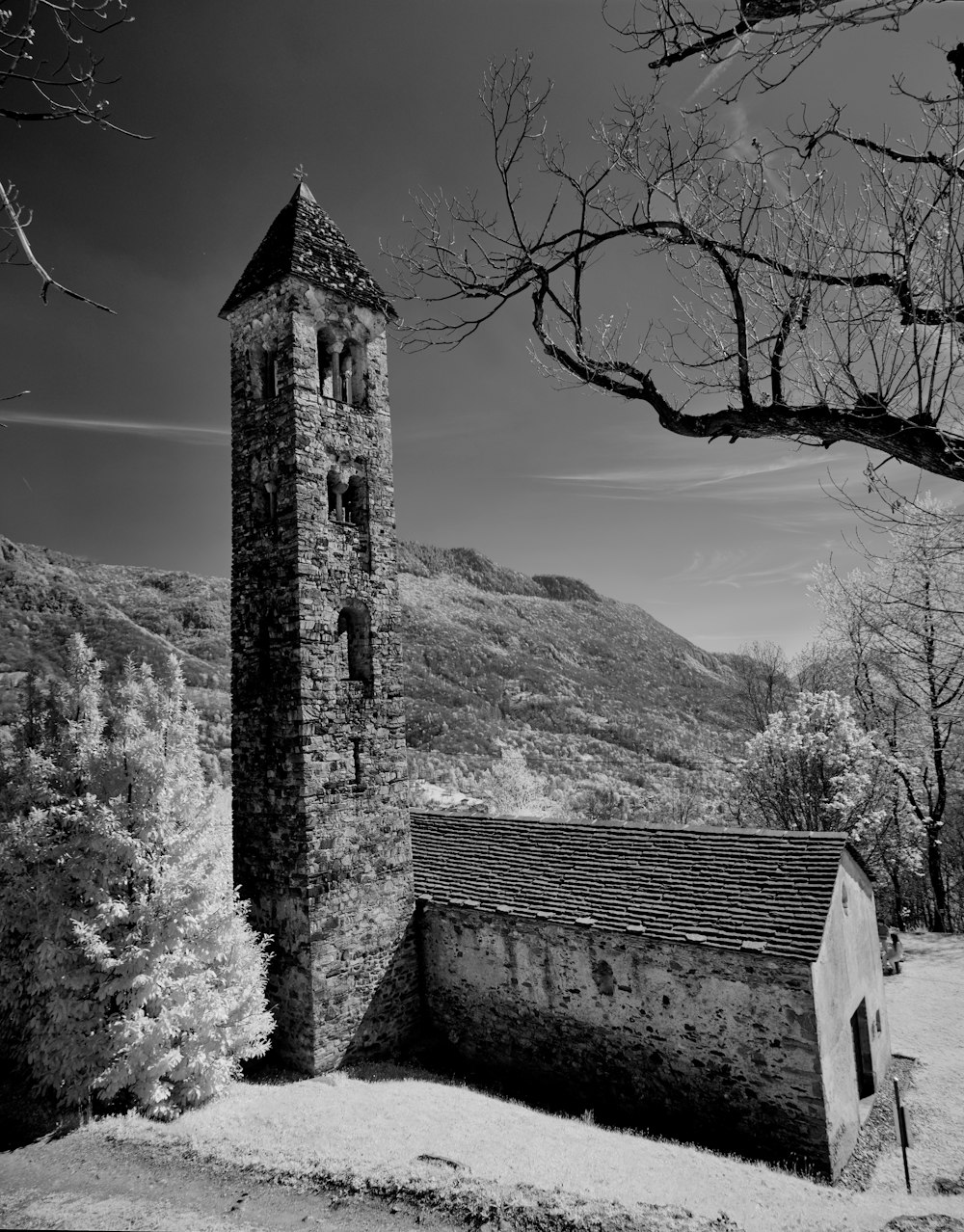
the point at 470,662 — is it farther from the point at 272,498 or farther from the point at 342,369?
the point at 272,498

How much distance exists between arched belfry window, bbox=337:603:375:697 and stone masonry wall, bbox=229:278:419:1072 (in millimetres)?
31

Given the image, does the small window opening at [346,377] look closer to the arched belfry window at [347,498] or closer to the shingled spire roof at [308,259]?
the shingled spire roof at [308,259]

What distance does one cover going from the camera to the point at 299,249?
12727mm

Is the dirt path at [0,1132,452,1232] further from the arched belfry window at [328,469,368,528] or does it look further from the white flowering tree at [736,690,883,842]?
the white flowering tree at [736,690,883,842]

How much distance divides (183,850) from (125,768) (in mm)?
1575

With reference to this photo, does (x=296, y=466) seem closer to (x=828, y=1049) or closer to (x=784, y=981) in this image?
(x=784, y=981)

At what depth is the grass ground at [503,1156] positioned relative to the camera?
7672 millimetres

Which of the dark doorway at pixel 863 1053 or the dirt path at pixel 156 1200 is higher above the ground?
the dirt path at pixel 156 1200

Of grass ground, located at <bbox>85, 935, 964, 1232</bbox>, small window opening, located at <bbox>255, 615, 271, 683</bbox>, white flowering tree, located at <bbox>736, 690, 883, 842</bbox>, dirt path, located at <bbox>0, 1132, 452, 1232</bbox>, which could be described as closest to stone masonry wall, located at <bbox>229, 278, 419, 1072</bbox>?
small window opening, located at <bbox>255, 615, 271, 683</bbox>

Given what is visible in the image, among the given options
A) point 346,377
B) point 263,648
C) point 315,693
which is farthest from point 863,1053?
point 346,377

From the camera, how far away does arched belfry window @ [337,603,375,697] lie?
12.5 meters

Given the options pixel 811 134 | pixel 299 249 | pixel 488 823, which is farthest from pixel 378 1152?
pixel 299 249

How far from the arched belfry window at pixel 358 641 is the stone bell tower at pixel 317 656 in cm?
4

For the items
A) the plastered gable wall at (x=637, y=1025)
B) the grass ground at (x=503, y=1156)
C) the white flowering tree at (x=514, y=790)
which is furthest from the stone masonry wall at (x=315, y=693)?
the white flowering tree at (x=514, y=790)
